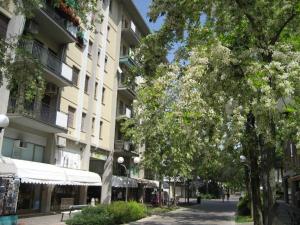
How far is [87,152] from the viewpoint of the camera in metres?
29.7

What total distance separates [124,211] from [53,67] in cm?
979

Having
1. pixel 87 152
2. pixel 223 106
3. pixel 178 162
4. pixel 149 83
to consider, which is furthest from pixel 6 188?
pixel 178 162

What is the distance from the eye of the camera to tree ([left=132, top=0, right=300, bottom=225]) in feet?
25.1

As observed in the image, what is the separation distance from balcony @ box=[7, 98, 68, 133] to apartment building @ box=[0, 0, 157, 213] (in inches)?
2.0

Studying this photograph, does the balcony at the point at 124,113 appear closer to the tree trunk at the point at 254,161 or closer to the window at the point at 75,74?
the window at the point at 75,74

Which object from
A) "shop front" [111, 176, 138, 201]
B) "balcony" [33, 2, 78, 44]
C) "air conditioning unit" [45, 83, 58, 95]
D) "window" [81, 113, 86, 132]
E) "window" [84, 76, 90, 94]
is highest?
"balcony" [33, 2, 78, 44]

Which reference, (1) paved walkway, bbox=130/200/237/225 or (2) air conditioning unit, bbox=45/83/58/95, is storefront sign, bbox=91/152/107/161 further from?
(2) air conditioning unit, bbox=45/83/58/95

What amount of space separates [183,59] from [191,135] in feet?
6.22

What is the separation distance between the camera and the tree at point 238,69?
7656 mm

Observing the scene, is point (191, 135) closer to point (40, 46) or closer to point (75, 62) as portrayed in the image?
point (40, 46)

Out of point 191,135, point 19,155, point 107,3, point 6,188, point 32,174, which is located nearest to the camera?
point 191,135

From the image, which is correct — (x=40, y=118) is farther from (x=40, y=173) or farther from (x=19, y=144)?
(x=40, y=173)

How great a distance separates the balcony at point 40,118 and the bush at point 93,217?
577 cm

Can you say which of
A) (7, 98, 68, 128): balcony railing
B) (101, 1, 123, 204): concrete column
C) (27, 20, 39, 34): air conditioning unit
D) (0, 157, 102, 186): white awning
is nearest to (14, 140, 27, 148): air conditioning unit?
(0, 157, 102, 186): white awning
